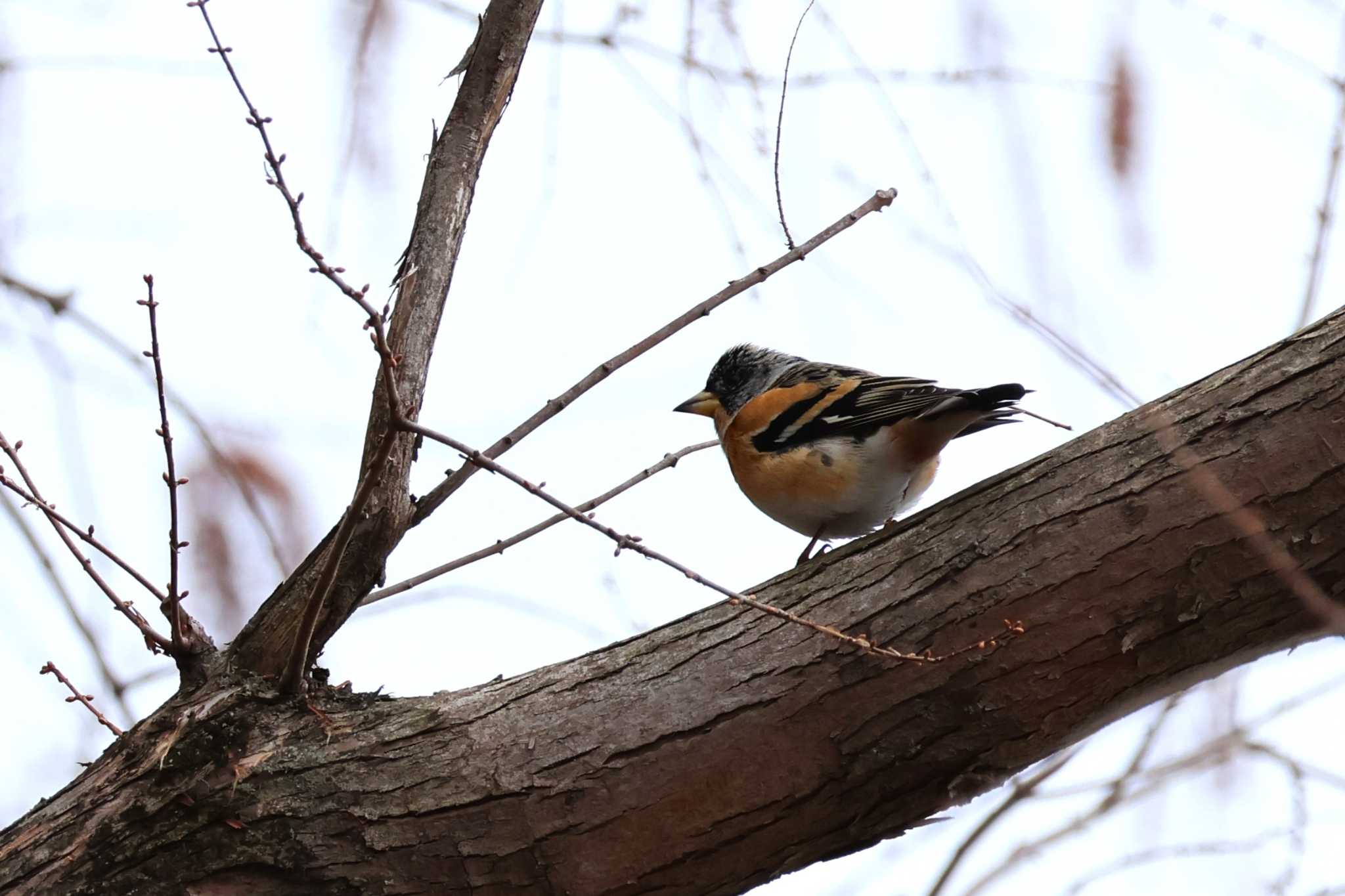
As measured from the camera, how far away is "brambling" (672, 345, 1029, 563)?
146 inches

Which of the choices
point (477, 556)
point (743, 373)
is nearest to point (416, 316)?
point (477, 556)

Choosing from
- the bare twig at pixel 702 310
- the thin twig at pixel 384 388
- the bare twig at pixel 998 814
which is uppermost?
the bare twig at pixel 702 310

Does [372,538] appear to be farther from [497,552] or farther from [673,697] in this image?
[673,697]

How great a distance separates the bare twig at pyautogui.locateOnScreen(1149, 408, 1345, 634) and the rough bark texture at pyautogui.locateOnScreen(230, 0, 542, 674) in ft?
5.87

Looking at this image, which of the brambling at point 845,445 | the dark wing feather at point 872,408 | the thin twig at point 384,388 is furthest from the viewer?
the brambling at point 845,445

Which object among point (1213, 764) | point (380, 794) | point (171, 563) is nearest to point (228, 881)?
point (380, 794)

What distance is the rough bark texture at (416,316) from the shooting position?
3.11 m

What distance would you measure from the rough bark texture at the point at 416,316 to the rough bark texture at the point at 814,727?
0.33m

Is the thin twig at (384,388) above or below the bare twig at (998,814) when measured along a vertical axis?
above

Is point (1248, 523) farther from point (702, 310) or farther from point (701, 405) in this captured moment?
point (701, 405)

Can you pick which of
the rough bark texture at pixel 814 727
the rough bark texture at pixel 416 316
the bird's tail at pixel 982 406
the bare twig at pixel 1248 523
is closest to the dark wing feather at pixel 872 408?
the bird's tail at pixel 982 406

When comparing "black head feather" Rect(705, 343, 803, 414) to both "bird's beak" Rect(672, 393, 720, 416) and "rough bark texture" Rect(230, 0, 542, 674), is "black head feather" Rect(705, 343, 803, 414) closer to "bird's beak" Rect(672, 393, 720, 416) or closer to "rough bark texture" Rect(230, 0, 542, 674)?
"bird's beak" Rect(672, 393, 720, 416)

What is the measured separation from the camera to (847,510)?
12.9ft

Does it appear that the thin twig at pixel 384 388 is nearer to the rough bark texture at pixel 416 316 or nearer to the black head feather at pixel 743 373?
the rough bark texture at pixel 416 316
